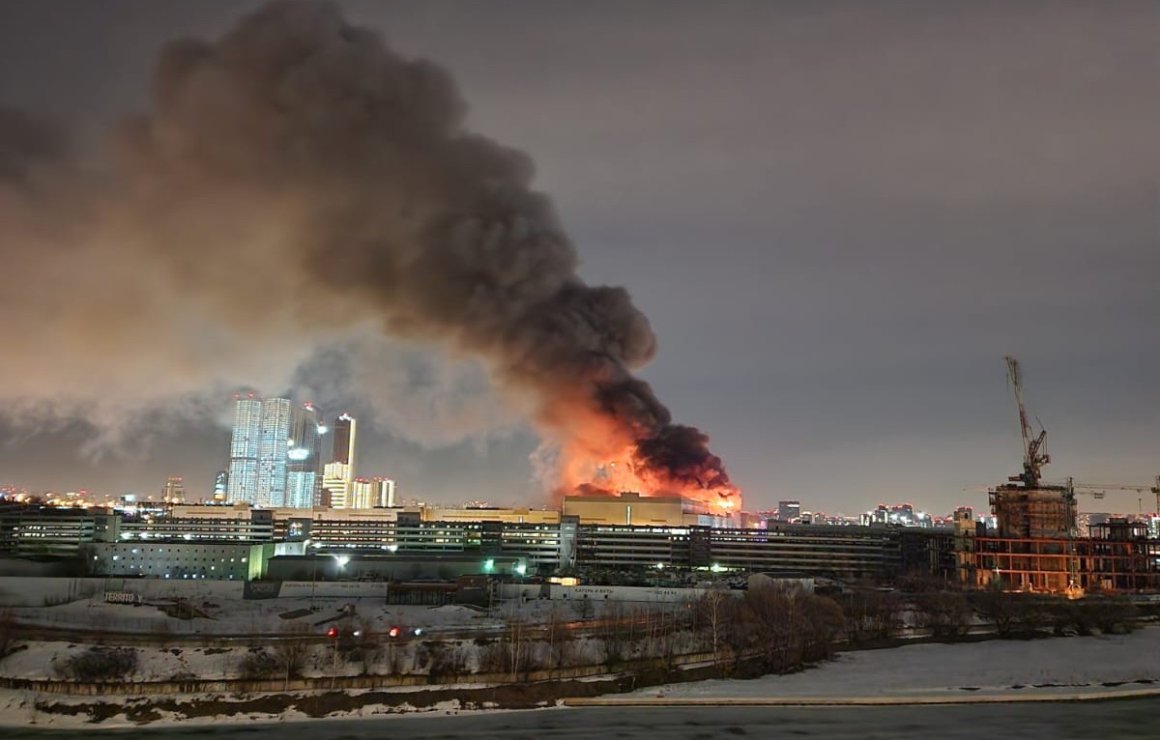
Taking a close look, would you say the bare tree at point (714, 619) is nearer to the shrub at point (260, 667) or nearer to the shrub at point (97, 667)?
the shrub at point (260, 667)

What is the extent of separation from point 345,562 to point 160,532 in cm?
3841

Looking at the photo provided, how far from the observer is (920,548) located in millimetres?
88375

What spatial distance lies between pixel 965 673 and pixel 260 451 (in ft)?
499

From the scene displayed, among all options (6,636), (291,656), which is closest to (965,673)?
(291,656)

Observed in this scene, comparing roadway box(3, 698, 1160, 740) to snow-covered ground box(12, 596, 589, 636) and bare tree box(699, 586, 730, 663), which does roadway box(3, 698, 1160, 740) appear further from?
snow-covered ground box(12, 596, 589, 636)

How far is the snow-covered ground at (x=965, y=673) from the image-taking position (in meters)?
27.0

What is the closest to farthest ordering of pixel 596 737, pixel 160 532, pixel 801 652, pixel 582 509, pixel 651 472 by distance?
1. pixel 596 737
2. pixel 801 652
3. pixel 651 472
4. pixel 582 509
5. pixel 160 532

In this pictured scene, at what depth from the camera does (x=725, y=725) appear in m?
22.4

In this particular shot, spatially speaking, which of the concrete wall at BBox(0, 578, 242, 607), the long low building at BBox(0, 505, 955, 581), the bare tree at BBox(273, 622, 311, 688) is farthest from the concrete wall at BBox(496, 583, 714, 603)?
the bare tree at BBox(273, 622, 311, 688)

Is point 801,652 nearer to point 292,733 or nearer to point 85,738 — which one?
point 292,733

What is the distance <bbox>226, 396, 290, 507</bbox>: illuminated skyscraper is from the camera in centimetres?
16350

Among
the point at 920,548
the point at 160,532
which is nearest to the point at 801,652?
the point at 920,548

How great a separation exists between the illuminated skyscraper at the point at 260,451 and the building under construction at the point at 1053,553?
125859 mm

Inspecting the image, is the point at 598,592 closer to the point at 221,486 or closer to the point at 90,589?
the point at 90,589
